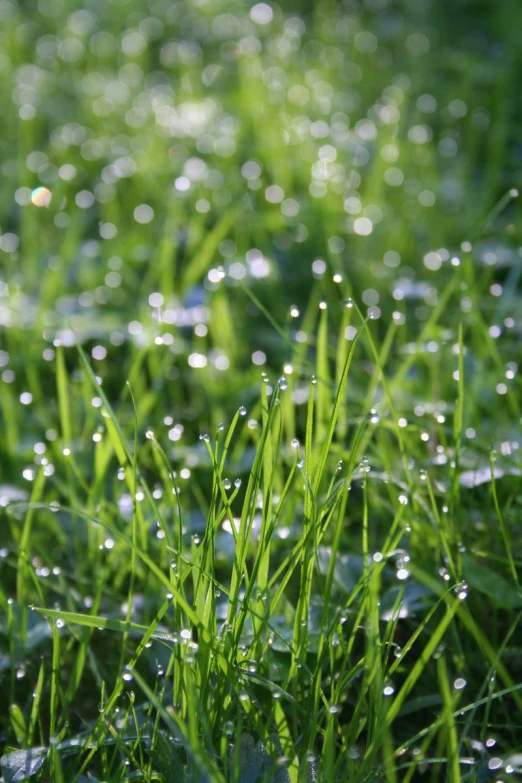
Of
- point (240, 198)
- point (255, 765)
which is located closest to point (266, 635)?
point (255, 765)

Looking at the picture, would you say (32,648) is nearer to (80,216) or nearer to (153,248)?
(153,248)

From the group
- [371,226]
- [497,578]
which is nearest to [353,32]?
[371,226]

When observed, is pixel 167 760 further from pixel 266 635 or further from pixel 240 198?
pixel 240 198

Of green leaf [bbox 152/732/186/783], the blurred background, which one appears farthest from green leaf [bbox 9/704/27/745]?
the blurred background

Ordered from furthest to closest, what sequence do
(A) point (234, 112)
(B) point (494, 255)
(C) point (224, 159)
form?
(A) point (234, 112)
(C) point (224, 159)
(B) point (494, 255)

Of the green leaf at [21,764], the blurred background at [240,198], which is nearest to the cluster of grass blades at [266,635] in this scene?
the green leaf at [21,764]

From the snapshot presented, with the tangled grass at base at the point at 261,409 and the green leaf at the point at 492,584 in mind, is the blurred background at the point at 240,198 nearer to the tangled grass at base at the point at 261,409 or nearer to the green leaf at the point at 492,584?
the tangled grass at base at the point at 261,409

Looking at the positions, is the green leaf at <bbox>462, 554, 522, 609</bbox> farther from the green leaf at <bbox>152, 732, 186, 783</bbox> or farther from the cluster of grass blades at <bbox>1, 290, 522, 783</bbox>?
the green leaf at <bbox>152, 732, 186, 783</bbox>
